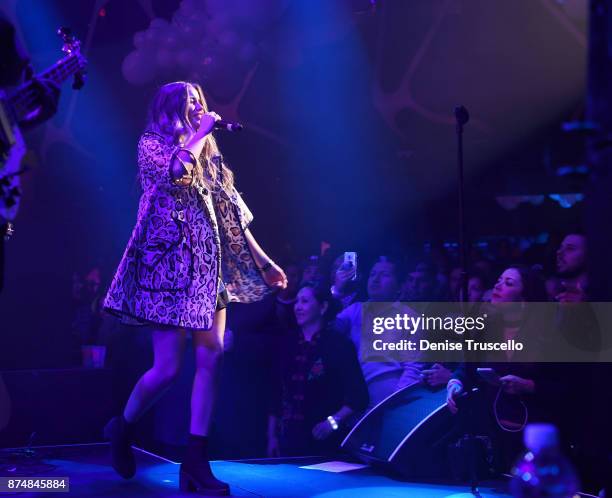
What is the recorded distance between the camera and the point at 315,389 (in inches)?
175

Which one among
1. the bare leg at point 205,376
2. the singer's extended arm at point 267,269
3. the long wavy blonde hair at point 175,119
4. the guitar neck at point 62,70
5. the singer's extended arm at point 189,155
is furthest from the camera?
the singer's extended arm at point 267,269

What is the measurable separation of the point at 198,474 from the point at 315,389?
1431 mm

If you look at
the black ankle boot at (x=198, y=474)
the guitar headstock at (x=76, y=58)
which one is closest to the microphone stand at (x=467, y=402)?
the black ankle boot at (x=198, y=474)

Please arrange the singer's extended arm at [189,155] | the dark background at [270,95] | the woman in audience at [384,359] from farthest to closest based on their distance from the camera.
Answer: the dark background at [270,95] < the woman in audience at [384,359] < the singer's extended arm at [189,155]

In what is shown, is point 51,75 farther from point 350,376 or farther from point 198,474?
point 350,376

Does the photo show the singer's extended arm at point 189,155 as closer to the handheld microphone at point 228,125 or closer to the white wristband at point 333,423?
the handheld microphone at point 228,125

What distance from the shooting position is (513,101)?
7336 mm

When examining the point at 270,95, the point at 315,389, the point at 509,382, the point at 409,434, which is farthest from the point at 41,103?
the point at 270,95

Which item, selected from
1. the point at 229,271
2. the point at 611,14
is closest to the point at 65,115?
the point at 229,271

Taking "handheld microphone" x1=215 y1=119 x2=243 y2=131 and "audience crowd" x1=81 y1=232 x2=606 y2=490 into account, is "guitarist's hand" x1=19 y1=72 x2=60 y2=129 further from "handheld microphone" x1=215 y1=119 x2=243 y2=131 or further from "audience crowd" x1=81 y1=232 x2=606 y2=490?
"audience crowd" x1=81 y1=232 x2=606 y2=490

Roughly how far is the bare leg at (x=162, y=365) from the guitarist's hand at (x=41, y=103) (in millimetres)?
964

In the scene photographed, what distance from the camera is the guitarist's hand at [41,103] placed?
2.56 metres

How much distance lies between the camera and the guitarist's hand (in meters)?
2.56

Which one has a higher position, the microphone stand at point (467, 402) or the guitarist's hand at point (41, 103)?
the guitarist's hand at point (41, 103)
